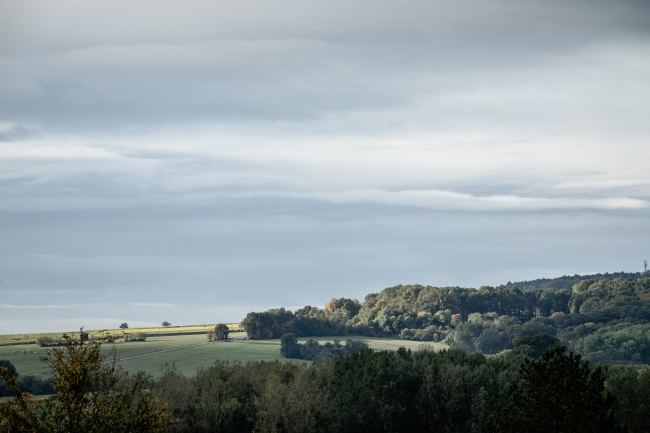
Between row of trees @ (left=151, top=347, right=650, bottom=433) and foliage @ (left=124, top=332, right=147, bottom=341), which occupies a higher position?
foliage @ (left=124, top=332, right=147, bottom=341)

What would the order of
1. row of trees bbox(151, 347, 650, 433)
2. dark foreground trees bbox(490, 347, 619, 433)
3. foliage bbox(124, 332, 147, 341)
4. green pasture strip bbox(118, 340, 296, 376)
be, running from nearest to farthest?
dark foreground trees bbox(490, 347, 619, 433)
row of trees bbox(151, 347, 650, 433)
green pasture strip bbox(118, 340, 296, 376)
foliage bbox(124, 332, 147, 341)

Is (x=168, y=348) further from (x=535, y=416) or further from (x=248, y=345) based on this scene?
(x=535, y=416)

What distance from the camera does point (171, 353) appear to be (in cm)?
16325

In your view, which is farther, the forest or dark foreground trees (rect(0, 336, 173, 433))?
the forest

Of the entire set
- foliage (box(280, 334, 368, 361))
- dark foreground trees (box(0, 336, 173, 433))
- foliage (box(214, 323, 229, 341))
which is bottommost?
foliage (box(280, 334, 368, 361))

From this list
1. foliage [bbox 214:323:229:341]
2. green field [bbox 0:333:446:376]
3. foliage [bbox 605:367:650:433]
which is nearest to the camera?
foliage [bbox 605:367:650:433]

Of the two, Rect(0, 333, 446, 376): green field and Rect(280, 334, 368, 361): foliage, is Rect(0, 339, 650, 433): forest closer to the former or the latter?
Rect(0, 333, 446, 376): green field

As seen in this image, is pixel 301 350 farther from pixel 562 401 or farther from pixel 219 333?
pixel 562 401

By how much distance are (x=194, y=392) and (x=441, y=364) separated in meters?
31.3

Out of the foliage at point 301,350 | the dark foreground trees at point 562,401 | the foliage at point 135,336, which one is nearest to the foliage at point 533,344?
the foliage at point 301,350

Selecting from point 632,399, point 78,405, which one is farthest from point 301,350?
point 78,405

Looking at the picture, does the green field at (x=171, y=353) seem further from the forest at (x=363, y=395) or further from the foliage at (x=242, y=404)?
the foliage at (x=242, y=404)

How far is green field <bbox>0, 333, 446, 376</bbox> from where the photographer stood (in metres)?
140

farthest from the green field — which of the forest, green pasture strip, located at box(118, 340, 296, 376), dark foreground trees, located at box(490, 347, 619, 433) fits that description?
dark foreground trees, located at box(490, 347, 619, 433)
